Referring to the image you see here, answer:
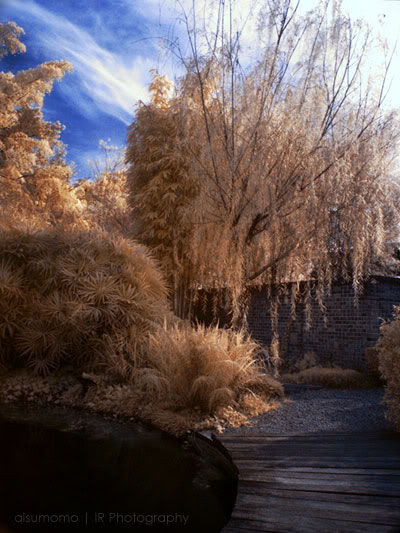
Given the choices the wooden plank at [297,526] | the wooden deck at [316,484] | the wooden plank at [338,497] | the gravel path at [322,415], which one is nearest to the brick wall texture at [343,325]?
the gravel path at [322,415]

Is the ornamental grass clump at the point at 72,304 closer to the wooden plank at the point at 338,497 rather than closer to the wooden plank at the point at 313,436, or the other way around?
the wooden plank at the point at 313,436

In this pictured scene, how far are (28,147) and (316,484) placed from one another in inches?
660

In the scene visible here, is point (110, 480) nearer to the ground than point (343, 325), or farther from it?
nearer to the ground

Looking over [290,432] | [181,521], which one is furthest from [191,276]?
[181,521]

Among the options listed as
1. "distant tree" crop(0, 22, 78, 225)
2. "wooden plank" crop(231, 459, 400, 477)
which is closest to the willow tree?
"wooden plank" crop(231, 459, 400, 477)

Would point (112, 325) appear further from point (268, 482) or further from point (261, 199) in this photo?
point (268, 482)

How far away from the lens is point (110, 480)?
420 centimetres

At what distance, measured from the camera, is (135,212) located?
12.1 m

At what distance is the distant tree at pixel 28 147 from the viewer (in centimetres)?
1550

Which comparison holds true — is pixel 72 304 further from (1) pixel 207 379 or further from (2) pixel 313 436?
(2) pixel 313 436

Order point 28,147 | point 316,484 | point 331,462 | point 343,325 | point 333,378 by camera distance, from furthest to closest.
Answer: point 28,147 < point 343,325 < point 333,378 < point 331,462 < point 316,484

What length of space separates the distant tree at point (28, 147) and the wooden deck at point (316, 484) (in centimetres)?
1275

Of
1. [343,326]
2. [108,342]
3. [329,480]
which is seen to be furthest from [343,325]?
[329,480]

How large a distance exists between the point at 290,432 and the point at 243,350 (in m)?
1.98
